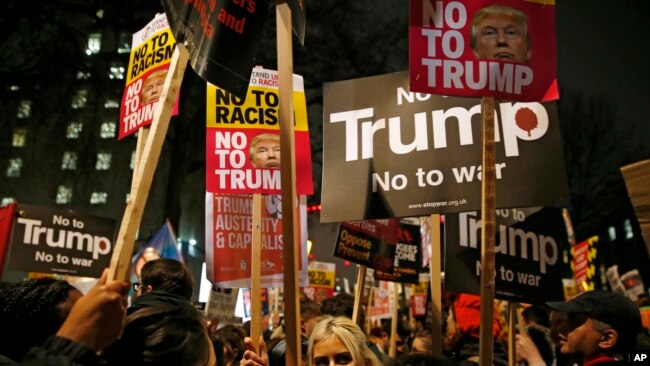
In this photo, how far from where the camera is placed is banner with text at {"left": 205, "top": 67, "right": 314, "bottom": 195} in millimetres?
4812

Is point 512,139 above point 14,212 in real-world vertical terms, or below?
above

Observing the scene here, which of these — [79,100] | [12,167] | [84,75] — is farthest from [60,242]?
[12,167]

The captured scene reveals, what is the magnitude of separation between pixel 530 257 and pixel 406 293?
19747 mm

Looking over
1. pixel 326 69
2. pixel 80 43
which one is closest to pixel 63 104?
pixel 80 43

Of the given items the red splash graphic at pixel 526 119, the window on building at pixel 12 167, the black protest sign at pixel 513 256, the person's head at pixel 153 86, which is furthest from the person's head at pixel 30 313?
the window on building at pixel 12 167

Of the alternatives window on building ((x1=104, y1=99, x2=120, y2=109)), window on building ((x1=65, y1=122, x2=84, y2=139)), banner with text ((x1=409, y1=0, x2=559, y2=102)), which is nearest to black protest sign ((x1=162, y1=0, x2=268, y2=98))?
banner with text ((x1=409, y1=0, x2=559, y2=102))

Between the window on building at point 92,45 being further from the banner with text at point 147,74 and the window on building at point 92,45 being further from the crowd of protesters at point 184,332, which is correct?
the crowd of protesters at point 184,332

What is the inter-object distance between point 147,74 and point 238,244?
1.87 meters

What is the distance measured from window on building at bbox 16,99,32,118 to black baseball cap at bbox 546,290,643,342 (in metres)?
13.5

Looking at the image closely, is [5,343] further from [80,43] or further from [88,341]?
[80,43]

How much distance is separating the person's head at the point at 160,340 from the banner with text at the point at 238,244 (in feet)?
10.9

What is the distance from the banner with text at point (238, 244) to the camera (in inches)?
212

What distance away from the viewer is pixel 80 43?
14.9 metres

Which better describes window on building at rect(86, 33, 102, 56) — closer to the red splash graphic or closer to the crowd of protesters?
the crowd of protesters
